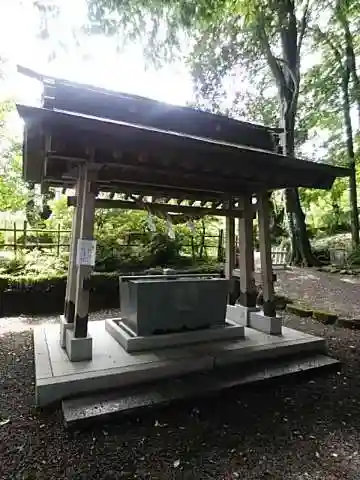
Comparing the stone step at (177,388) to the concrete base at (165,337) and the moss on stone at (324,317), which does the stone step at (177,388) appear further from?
the moss on stone at (324,317)

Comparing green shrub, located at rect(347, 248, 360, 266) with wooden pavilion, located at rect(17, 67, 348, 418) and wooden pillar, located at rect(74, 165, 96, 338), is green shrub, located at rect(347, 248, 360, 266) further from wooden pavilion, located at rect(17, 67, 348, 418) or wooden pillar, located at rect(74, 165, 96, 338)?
wooden pillar, located at rect(74, 165, 96, 338)

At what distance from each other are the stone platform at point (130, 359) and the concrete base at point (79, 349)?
52 mm

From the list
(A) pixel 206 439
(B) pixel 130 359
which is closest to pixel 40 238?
(B) pixel 130 359

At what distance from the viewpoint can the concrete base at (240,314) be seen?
431cm

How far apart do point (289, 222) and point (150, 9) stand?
8.22 metres

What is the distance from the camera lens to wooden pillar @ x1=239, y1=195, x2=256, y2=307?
4.31 metres

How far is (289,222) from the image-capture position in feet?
34.6

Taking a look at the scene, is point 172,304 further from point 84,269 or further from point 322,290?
point 322,290

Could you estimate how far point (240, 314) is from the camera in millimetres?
4402

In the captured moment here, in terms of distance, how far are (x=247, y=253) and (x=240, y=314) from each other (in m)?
0.89

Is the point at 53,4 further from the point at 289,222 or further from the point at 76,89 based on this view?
the point at 289,222

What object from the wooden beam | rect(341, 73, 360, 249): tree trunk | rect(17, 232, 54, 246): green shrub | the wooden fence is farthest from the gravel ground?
rect(341, 73, 360, 249): tree trunk

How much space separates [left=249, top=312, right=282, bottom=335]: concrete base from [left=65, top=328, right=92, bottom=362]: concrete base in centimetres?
225

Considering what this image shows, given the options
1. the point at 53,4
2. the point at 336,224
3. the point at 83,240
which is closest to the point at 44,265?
the point at 83,240
